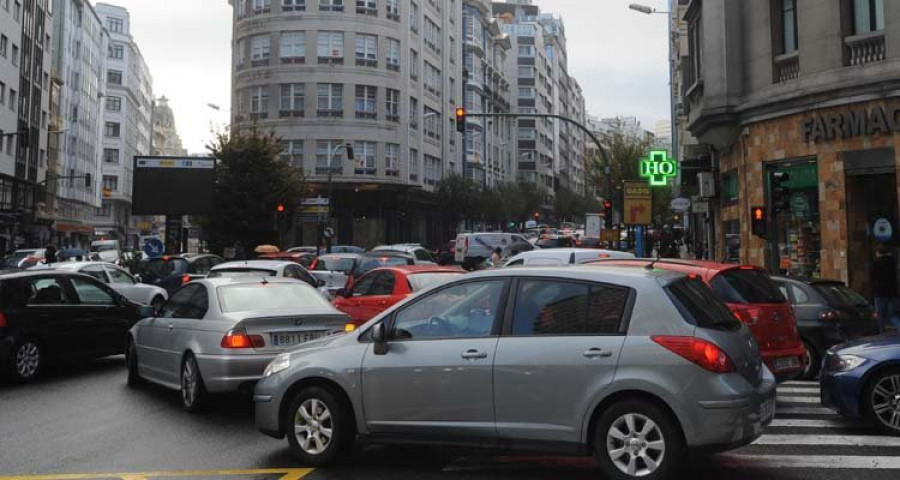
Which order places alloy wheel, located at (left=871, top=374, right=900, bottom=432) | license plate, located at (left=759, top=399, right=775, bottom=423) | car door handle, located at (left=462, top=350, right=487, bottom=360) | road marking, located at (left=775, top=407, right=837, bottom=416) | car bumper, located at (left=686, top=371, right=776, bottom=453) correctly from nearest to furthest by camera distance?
car bumper, located at (left=686, top=371, right=776, bottom=453)
license plate, located at (left=759, top=399, right=775, bottom=423)
car door handle, located at (left=462, top=350, right=487, bottom=360)
alloy wheel, located at (left=871, top=374, right=900, bottom=432)
road marking, located at (left=775, top=407, right=837, bottom=416)

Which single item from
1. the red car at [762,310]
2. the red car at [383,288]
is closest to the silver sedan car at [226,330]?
the red car at [383,288]

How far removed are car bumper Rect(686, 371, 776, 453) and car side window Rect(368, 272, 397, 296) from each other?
764 cm

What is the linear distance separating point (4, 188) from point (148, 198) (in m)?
22.7

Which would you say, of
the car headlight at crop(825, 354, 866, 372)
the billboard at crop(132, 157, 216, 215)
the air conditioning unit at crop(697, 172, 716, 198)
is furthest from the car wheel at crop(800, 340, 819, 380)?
the billboard at crop(132, 157, 216, 215)

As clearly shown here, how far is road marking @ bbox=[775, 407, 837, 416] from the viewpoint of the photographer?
8031 mm

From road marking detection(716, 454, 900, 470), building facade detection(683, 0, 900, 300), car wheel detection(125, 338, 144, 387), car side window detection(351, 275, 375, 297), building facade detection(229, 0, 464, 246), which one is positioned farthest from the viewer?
building facade detection(229, 0, 464, 246)

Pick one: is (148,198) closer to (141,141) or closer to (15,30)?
(15,30)

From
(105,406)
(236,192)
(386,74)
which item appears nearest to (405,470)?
(105,406)

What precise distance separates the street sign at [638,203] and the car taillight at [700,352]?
18.3m

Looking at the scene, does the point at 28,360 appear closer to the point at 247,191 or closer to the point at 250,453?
the point at 250,453

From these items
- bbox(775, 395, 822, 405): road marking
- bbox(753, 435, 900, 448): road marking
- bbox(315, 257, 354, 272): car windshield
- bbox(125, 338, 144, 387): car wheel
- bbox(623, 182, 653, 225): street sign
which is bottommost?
bbox(775, 395, 822, 405): road marking

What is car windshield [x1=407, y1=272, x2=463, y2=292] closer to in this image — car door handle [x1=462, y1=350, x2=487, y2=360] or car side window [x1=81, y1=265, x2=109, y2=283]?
car door handle [x1=462, y1=350, x2=487, y2=360]

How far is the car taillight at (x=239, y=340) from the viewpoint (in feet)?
26.0

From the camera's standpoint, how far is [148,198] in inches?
1321
